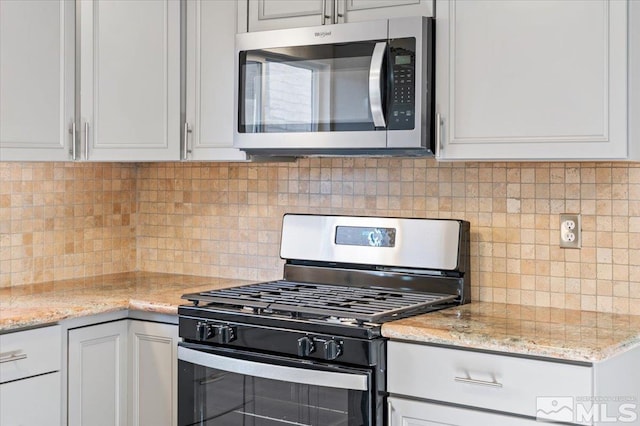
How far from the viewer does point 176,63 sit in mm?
3029

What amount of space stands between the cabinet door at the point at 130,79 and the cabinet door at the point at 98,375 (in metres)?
0.64

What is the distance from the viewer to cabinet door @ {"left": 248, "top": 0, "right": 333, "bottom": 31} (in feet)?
8.98

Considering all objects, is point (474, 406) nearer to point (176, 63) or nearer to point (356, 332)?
point (356, 332)

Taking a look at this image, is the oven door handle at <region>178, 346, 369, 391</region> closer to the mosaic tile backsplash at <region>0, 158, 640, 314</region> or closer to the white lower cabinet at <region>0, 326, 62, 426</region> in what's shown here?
the white lower cabinet at <region>0, 326, 62, 426</region>

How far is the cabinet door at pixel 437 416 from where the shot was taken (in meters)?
2.16

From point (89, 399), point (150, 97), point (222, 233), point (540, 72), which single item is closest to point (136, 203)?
point (222, 233)

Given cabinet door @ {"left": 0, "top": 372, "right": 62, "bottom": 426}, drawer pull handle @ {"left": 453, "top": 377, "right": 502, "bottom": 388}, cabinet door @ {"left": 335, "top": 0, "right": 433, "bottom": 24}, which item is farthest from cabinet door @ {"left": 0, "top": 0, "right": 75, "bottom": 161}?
drawer pull handle @ {"left": 453, "top": 377, "right": 502, "bottom": 388}

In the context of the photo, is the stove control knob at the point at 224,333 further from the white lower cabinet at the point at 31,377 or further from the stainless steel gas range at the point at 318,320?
the white lower cabinet at the point at 31,377

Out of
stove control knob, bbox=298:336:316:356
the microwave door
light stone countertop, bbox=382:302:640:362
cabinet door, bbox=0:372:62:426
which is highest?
the microwave door

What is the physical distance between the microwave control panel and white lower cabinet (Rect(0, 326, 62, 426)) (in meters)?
1.26

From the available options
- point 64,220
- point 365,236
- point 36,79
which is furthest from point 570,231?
point 64,220

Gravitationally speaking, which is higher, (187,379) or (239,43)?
(239,43)

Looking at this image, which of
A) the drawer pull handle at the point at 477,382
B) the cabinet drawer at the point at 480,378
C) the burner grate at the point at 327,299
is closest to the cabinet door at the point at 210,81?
the burner grate at the point at 327,299

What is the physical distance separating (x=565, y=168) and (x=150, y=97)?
1.46m
